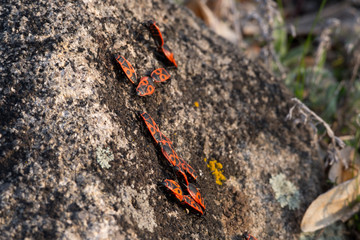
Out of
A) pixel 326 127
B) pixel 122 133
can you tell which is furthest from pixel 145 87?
pixel 326 127

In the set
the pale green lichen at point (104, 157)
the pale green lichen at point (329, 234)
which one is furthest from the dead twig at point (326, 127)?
the pale green lichen at point (104, 157)

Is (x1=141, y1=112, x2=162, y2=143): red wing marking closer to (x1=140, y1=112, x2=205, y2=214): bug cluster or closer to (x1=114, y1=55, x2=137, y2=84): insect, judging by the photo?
(x1=140, y1=112, x2=205, y2=214): bug cluster

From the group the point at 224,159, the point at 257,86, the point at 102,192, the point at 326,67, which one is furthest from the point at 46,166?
the point at 326,67

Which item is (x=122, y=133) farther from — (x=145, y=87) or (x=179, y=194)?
(x=179, y=194)

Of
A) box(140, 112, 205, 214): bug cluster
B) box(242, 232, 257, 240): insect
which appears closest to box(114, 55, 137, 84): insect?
box(140, 112, 205, 214): bug cluster

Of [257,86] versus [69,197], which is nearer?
[69,197]

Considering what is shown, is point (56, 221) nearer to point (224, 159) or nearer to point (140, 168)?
point (140, 168)

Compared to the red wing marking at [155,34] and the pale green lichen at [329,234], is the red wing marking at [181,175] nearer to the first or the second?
the red wing marking at [155,34]
